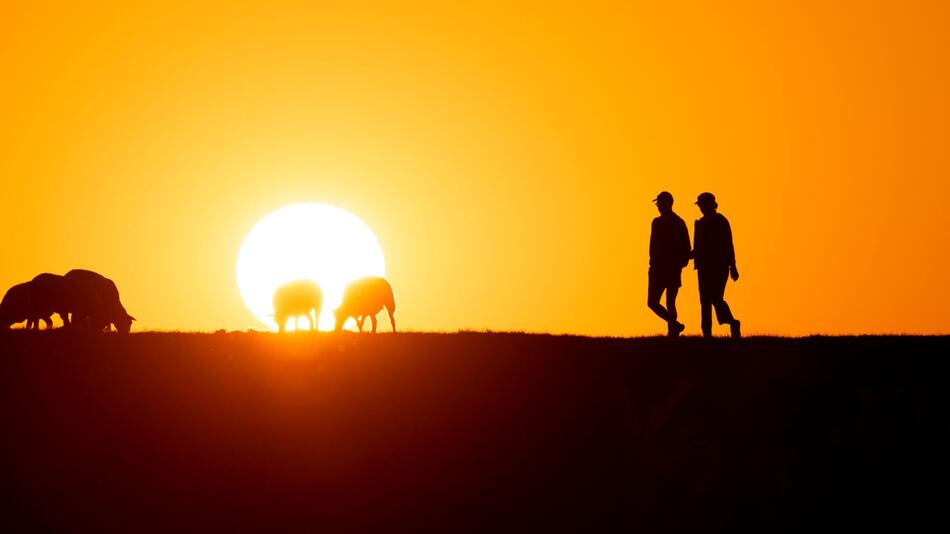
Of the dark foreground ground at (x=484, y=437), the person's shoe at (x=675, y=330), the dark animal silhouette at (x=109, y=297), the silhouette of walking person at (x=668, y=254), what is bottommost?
the dark foreground ground at (x=484, y=437)

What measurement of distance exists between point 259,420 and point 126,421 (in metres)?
2.55

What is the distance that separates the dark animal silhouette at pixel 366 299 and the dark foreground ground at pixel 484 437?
8798mm

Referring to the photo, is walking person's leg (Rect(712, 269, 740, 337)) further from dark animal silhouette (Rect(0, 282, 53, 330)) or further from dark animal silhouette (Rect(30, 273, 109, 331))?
dark animal silhouette (Rect(0, 282, 53, 330))

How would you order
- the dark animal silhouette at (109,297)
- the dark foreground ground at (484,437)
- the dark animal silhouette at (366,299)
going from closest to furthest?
the dark foreground ground at (484,437) → the dark animal silhouette at (109,297) → the dark animal silhouette at (366,299)

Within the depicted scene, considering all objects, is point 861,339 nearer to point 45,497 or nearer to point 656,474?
point 656,474

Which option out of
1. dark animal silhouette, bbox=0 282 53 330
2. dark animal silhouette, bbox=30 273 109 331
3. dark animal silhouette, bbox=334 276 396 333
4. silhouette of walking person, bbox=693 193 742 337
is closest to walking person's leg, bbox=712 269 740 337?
silhouette of walking person, bbox=693 193 742 337

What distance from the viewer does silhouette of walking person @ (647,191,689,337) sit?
1116 inches

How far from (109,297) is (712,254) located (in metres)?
17.1

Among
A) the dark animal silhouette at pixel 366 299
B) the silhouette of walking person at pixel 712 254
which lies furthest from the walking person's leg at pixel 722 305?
the dark animal silhouette at pixel 366 299

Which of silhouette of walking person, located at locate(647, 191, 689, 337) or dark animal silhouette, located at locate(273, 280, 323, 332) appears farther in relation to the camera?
dark animal silhouette, located at locate(273, 280, 323, 332)

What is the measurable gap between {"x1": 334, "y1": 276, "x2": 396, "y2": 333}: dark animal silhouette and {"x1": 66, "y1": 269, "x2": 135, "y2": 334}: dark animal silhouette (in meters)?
5.66

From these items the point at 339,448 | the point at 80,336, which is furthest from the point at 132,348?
the point at 339,448

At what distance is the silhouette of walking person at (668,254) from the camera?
93.0 feet

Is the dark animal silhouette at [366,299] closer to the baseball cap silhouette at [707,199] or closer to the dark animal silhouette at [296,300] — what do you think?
the dark animal silhouette at [296,300]
